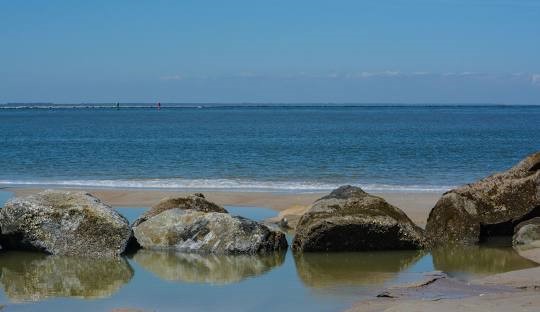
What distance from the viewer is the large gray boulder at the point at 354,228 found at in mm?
13627

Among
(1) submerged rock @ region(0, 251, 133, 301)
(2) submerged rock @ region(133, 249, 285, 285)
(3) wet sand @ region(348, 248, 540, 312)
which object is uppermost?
(3) wet sand @ region(348, 248, 540, 312)

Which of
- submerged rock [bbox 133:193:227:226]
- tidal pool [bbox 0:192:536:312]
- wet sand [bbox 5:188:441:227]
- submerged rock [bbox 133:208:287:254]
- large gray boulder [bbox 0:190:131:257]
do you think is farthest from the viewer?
wet sand [bbox 5:188:441:227]

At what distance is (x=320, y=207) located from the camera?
14.0m

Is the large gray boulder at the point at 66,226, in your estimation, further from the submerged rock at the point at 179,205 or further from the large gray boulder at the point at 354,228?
the large gray boulder at the point at 354,228

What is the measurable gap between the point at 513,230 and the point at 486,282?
449 cm

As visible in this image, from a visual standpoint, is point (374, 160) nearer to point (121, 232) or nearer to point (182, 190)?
point (182, 190)

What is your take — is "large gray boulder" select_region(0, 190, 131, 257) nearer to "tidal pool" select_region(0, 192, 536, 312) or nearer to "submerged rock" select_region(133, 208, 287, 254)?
"tidal pool" select_region(0, 192, 536, 312)

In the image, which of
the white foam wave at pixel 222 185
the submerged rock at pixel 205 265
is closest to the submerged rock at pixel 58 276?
the submerged rock at pixel 205 265

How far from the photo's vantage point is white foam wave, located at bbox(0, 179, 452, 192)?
2620cm

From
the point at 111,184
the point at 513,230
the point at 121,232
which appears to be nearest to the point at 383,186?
the point at 111,184

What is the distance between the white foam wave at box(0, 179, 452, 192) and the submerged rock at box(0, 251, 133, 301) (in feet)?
43.2

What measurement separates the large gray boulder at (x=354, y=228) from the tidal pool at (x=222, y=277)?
0.23m

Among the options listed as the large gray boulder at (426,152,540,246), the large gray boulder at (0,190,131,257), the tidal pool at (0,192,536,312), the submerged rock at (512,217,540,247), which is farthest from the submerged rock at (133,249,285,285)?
the submerged rock at (512,217,540,247)

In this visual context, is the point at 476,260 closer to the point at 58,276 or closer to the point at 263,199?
the point at 58,276
